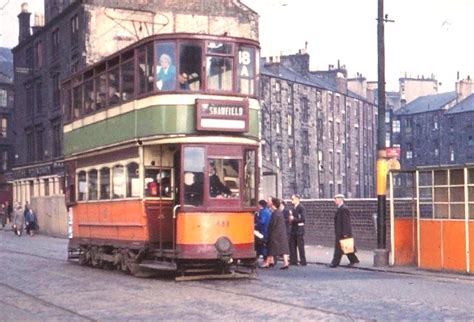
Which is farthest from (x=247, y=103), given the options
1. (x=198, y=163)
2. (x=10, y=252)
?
(x=10, y=252)

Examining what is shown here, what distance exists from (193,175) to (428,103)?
3373 inches

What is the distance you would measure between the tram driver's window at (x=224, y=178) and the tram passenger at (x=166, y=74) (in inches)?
71.4

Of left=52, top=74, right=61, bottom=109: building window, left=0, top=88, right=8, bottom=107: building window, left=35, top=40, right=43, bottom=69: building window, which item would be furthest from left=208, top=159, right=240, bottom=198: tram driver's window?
left=0, top=88, right=8, bottom=107: building window

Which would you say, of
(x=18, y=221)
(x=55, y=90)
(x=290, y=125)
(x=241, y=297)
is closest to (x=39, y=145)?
(x=55, y=90)

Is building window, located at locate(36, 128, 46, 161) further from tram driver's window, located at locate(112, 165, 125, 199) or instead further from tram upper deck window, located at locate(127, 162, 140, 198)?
tram upper deck window, located at locate(127, 162, 140, 198)

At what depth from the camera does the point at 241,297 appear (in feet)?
49.9

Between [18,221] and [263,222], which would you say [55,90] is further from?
[263,222]

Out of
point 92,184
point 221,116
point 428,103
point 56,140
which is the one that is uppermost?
point 428,103

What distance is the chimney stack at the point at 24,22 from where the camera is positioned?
6681 cm

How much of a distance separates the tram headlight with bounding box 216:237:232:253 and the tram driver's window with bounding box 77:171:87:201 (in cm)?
638

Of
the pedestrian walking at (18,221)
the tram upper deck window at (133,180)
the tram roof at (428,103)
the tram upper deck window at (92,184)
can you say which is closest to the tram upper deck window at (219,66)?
the tram upper deck window at (133,180)

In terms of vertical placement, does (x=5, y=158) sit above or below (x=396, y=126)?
below

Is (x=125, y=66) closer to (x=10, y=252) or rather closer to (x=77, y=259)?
(x=77, y=259)

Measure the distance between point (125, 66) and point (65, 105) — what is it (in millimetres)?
5316
